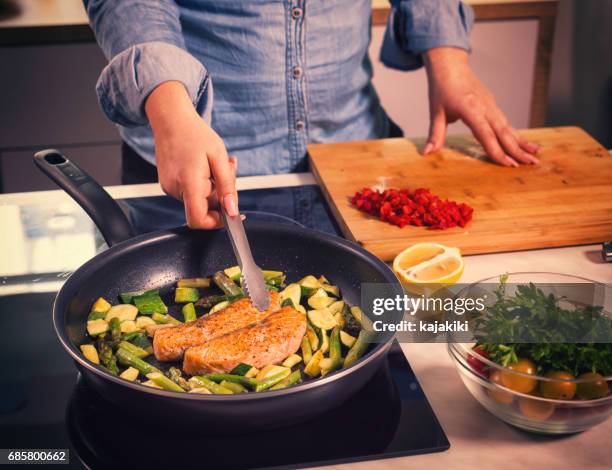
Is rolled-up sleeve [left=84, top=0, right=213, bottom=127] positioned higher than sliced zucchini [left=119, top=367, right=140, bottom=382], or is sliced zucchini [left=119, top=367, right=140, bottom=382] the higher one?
rolled-up sleeve [left=84, top=0, right=213, bottom=127]

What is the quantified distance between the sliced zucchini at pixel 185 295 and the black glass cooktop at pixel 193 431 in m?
0.22

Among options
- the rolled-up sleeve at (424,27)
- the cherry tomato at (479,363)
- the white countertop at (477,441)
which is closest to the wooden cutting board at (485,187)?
the rolled-up sleeve at (424,27)

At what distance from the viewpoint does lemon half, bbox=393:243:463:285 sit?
3.93 ft

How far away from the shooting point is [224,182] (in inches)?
47.4

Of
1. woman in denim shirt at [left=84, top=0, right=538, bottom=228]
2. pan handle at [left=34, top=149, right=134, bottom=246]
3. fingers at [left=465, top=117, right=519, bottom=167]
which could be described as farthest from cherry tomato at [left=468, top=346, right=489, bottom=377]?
fingers at [left=465, top=117, right=519, bottom=167]

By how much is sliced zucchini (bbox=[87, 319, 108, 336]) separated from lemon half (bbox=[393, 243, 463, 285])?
49cm

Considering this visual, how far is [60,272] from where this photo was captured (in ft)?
4.38

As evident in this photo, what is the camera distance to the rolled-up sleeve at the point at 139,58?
4.61ft

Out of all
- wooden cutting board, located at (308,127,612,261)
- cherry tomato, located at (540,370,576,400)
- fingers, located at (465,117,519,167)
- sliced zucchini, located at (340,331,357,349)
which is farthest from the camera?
fingers, located at (465,117,519,167)

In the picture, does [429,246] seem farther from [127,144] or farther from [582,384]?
[127,144]

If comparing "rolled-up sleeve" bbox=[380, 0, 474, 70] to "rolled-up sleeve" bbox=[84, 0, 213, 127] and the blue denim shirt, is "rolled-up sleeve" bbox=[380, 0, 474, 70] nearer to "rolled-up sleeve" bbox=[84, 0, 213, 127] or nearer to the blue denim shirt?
the blue denim shirt

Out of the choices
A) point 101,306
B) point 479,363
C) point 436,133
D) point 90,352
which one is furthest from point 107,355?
point 436,133

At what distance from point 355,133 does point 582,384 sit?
1.31m

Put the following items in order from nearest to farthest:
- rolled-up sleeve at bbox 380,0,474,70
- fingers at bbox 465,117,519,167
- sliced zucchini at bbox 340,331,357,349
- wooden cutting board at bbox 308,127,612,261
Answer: sliced zucchini at bbox 340,331,357,349, wooden cutting board at bbox 308,127,612,261, fingers at bbox 465,117,519,167, rolled-up sleeve at bbox 380,0,474,70
